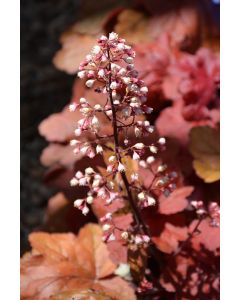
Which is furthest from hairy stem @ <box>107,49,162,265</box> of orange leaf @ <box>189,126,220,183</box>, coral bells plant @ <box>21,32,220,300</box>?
orange leaf @ <box>189,126,220,183</box>

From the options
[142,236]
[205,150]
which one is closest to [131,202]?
[142,236]

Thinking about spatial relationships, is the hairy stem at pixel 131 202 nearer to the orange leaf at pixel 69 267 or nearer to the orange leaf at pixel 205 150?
the orange leaf at pixel 69 267

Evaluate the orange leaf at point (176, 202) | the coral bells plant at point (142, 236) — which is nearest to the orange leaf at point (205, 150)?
the coral bells plant at point (142, 236)

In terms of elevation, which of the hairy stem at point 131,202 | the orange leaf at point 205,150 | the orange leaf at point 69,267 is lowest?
the orange leaf at point 69,267

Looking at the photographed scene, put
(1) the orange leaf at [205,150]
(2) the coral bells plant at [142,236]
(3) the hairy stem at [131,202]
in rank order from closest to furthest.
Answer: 1. (3) the hairy stem at [131,202]
2. (2) the coral bells plant at [142,236]
3. (1) the orange leaf at [205,150]

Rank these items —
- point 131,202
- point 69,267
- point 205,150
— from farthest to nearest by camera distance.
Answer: point 205,150, point 69,267, point 131,202

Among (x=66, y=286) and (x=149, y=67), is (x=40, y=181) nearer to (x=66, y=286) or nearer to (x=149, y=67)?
(x=149, y=67)

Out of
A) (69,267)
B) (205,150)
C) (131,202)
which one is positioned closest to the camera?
(131,202)

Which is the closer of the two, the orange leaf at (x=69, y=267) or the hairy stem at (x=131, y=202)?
the hairy stem at (x=131, y=202)

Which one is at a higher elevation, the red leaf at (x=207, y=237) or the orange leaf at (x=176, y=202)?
the orange leaf at (x=176, y=202)

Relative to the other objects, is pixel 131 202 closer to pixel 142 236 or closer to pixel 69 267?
pixel 142 236
